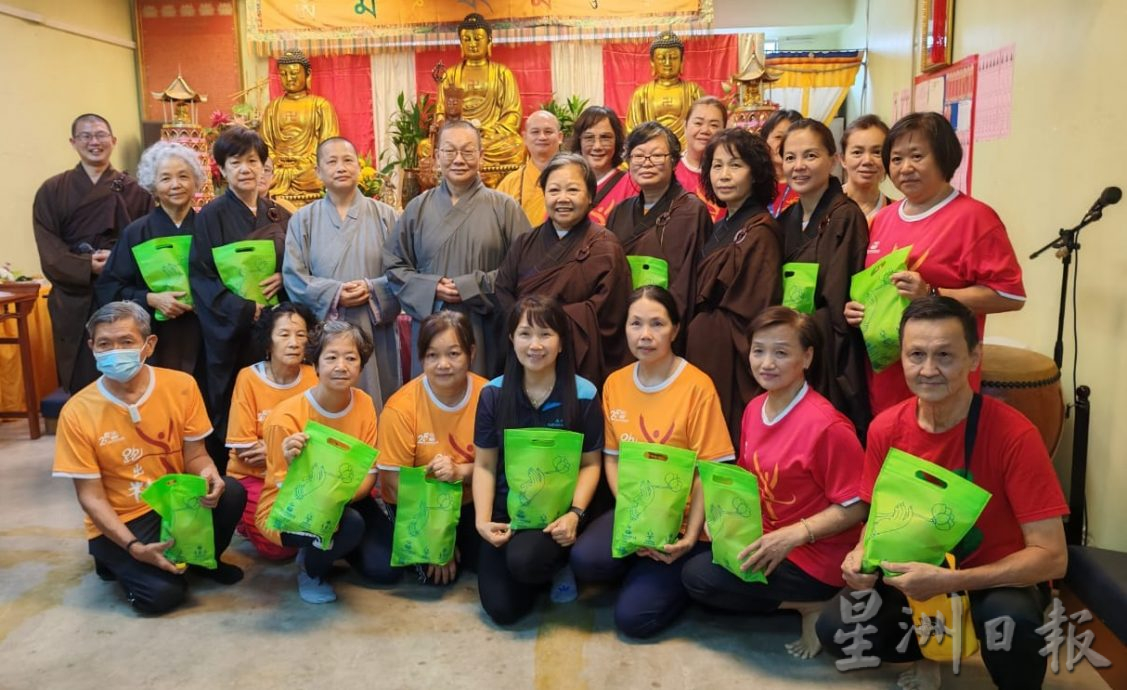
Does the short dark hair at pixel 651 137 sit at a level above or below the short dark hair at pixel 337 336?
above

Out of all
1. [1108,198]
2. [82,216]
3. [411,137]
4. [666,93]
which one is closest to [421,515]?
[1108,198]

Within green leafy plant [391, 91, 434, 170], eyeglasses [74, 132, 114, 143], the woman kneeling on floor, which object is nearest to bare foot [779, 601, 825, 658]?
the woman kneeling on floor

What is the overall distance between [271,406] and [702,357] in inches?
57.2

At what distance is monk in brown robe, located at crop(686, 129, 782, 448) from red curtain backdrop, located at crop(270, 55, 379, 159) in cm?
577

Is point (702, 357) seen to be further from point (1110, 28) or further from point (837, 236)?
point (1110, 28)

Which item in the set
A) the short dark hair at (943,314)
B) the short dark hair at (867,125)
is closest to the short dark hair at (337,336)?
the short dark hair at (943,314)

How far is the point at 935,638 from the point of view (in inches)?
79.1

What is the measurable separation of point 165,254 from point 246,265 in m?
0.32

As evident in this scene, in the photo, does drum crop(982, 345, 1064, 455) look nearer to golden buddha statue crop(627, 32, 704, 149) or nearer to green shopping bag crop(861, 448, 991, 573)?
green shopping bag crop(861, 448, 991, 573)

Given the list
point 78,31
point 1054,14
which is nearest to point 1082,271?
Result: point 1054,14

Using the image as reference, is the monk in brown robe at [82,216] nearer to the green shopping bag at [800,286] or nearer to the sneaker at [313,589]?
the sneaker at [313,589]

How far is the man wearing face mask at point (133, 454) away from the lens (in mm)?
2539

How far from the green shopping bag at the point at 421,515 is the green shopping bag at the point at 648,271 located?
2.87 ft

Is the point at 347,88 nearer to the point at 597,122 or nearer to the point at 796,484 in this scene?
the point at 597,122
